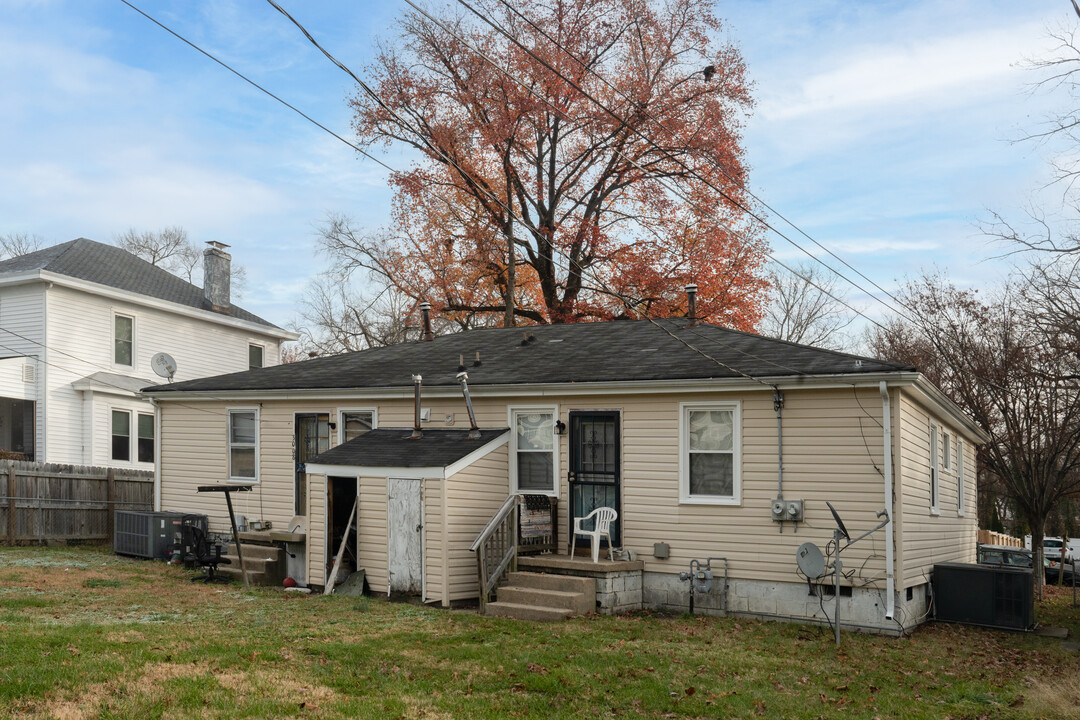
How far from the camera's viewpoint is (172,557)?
682 inches

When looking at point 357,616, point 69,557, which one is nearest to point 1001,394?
point 357,616

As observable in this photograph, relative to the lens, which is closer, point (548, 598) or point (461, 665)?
point (461, 665)

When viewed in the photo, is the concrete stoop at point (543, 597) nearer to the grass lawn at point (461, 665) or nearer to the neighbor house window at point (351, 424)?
the grass lawn at point (461, 665)

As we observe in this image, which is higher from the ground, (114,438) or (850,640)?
(114,438)

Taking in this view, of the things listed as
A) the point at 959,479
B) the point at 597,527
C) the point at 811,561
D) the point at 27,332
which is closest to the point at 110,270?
the point at 27,332

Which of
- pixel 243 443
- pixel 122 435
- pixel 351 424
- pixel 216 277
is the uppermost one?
pixel 216 277

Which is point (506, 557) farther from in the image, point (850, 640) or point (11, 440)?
point (11, 440)

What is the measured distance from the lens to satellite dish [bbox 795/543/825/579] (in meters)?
11.8

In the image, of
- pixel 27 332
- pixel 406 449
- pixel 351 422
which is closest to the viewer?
pixel 406 449

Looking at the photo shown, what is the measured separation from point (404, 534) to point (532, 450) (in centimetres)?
252

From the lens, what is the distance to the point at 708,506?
13.5 metres

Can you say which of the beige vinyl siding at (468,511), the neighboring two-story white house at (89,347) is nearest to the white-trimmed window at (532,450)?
the beige vinyl siding at (468,511)

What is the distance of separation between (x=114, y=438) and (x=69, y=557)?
27.5ft

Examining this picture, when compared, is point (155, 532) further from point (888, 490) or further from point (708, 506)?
point (888, 490)
